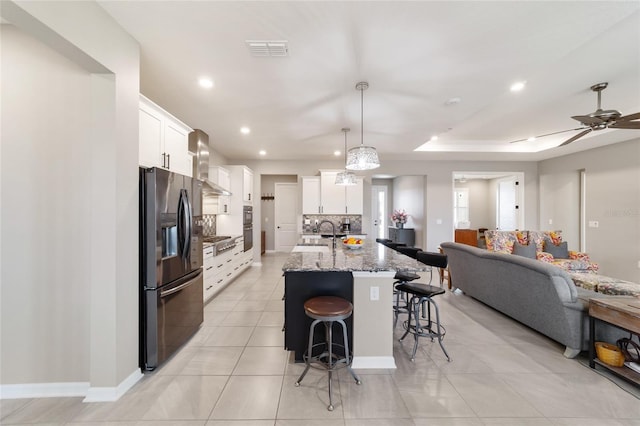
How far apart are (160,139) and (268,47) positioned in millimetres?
1395

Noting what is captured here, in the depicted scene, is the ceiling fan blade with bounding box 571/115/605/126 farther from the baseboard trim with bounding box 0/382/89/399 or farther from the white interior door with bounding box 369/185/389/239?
the white interior door with bounding box 369/185/389/239

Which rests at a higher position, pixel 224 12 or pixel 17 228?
pixel 224 12

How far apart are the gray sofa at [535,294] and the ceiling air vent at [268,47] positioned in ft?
10.8

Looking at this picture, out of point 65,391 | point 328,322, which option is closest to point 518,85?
point 328,322

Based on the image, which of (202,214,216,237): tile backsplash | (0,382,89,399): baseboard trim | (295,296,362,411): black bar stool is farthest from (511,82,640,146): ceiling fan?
(202,214,216,237): tile backsplash

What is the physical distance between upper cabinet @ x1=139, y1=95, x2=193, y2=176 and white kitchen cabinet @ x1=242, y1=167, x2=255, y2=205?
8.26ft

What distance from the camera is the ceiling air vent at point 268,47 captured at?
2057mm

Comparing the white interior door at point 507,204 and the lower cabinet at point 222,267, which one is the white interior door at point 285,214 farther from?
the white interior door at point 507,204

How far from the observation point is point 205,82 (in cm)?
270

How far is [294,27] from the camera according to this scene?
6.25 feet

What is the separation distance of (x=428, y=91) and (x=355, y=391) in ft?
10.5

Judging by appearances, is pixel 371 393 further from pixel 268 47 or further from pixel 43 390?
pixel 268 47

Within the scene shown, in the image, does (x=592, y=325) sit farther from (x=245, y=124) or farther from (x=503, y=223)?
(x=503, y=223)

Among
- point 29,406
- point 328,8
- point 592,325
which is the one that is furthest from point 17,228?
point 592,325
